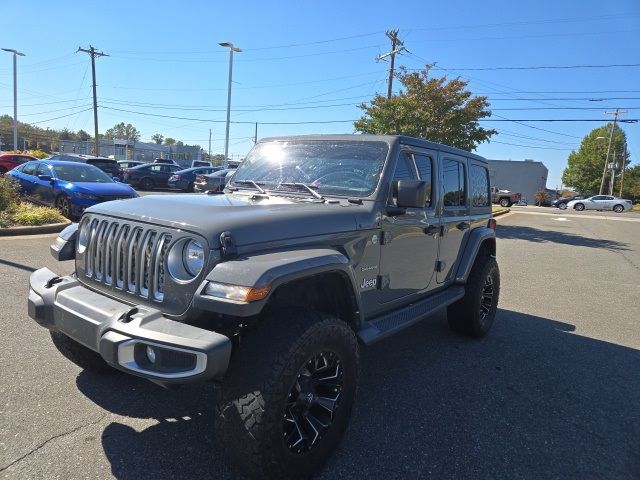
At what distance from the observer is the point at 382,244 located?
10.5 feet

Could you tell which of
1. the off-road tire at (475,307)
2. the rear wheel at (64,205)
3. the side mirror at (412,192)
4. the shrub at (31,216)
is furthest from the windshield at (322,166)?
the rear wheel at (64,205)

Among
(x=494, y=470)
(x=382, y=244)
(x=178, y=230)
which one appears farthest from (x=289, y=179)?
(x=494, y=470)

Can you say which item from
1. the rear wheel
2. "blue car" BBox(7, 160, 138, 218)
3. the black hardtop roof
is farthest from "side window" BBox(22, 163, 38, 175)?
the black hardtop roof

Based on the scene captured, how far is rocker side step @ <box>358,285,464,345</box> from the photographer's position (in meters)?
2.95

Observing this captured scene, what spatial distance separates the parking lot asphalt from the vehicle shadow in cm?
1

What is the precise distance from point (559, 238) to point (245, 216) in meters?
15.6

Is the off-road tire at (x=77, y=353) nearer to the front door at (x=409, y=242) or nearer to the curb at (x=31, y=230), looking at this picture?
the front door at (x=409, y=242)

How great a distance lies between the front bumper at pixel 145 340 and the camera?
78.8 inches

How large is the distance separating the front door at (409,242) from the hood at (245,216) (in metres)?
0.30

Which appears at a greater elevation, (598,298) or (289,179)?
(289,179)

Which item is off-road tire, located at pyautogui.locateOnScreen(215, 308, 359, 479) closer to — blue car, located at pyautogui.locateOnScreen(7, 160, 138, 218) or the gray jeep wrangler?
the gray jeep wrangler

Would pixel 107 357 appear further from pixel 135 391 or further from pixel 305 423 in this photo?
pixel 135 391

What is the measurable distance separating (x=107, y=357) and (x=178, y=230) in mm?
691

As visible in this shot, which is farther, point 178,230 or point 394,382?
point 394,382
